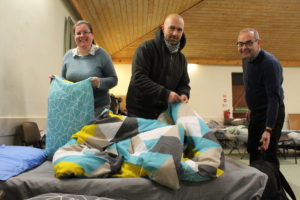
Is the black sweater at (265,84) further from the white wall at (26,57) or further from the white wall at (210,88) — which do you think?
the white wall at (210,88)

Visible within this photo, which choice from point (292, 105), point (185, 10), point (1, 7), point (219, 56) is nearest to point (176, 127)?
point (1, 7)

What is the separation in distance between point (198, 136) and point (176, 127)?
13 centimetres

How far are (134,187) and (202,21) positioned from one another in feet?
17.0

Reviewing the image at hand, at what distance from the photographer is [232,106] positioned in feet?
25.8

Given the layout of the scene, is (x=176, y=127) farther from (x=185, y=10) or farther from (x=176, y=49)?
(x=185, y=10)

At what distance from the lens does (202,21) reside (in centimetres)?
575

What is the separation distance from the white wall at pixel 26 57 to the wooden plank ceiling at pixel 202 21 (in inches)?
41.1

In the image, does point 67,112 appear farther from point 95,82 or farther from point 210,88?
point 210,88

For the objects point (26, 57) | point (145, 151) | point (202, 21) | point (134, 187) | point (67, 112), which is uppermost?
point (202, 21)

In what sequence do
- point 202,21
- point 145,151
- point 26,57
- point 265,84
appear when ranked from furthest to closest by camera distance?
point 202,21 < point 26,57 < point 265,84 < point 145,151

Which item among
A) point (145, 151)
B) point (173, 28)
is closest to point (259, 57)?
point (173, 28)

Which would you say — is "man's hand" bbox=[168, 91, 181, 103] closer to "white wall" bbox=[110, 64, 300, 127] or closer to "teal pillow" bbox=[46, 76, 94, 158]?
"teal pillow" bbox=[46, 76, 94, 158]

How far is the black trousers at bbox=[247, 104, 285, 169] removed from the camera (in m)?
1.90

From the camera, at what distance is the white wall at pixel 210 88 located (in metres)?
7.74
